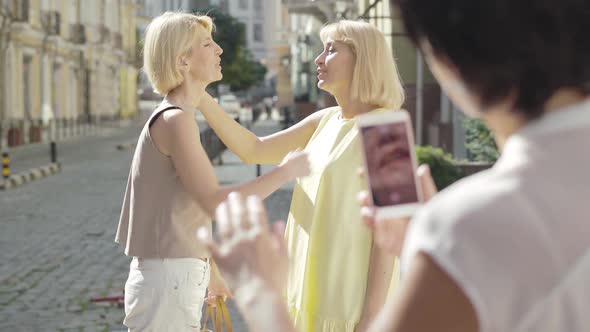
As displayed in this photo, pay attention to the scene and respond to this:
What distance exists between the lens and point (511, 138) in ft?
4.27

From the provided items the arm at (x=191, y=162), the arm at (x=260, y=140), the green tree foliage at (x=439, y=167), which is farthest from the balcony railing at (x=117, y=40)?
the arm at (x=191, y=162)

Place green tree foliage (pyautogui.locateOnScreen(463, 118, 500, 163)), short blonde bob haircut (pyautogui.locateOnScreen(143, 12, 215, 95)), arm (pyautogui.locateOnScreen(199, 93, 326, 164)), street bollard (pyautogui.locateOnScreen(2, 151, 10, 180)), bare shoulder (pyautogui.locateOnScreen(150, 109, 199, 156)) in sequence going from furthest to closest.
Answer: street bollard (pyautogui.locateOnScreen(2, 151, 10, 180)) < green tree foliage (pyautogui.locateOnScreen(463, 118, 500, 163)) < arm (pyautogui.locateOnScreen(199, 93, 326, 164)) < short blonde bob haircut (pyautogui.locateOnScreen(143, 12, 215, 95)) < bare shoulder (pyautogui.locateOnScreen(150, 109, 199, 156))

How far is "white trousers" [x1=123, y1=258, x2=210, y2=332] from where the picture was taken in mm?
3398

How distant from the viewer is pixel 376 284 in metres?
3.46

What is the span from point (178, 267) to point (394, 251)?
1.71 m

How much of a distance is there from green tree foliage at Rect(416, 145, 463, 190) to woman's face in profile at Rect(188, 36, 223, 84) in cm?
776

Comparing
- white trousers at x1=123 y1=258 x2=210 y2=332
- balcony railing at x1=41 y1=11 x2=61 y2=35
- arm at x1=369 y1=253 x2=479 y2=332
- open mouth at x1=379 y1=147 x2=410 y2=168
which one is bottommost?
white trousers at x1=123 y1=258 x2=210 y2=332

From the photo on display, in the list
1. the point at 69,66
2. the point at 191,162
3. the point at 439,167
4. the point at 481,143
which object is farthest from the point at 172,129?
the point at 69,66

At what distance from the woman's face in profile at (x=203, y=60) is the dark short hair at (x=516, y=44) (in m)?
2.26

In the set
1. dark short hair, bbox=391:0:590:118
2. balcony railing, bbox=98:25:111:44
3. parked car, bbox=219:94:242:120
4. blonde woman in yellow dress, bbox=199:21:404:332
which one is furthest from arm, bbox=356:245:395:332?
balcony railing, bbox=98:25:111:44

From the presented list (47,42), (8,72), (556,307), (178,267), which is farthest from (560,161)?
(47,42)

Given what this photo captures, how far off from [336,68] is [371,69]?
0.12 m

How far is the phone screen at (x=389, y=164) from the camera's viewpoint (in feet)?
5.65

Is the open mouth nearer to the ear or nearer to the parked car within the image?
the ear
